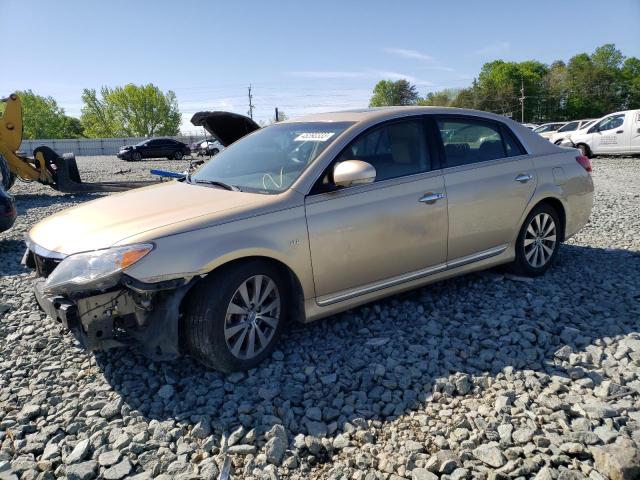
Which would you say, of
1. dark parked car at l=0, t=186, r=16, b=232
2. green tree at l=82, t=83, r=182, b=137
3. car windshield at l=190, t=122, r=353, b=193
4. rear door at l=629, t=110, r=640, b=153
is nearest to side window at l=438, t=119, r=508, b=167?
car windshield at l=190, t=122, r=353, b=193

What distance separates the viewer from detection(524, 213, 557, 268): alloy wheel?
4.92 meters

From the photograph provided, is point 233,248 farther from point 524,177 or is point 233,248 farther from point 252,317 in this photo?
point 524,177

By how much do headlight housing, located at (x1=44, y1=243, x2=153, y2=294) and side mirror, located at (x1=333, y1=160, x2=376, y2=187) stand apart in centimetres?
133

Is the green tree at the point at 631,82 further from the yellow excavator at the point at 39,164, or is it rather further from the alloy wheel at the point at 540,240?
the alloy wheel at the point at 540,240

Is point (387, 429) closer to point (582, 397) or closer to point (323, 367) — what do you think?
point (323, 367)

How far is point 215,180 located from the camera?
4.07 metres

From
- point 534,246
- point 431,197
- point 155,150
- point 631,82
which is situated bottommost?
point 534,246

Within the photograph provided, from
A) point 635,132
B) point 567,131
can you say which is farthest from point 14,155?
point 567,131

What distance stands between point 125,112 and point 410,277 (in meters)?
105

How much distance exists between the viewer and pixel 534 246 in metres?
4.96

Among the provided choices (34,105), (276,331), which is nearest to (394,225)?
(276,331)

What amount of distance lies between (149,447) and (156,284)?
0.88m

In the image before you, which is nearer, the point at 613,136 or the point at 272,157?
the point at 272,157

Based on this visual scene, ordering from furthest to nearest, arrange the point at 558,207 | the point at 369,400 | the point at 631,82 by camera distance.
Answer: the point at 631,82 < the point at 558,207 < the point at 369,400
